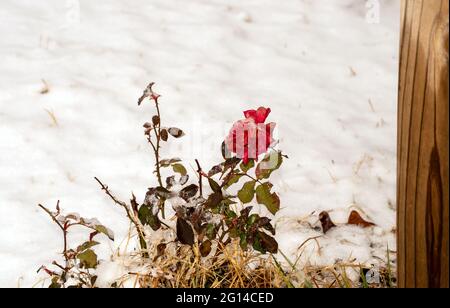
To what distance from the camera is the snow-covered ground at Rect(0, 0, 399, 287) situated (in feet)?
7.95

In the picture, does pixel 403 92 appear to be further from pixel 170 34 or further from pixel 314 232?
pixel 170 34

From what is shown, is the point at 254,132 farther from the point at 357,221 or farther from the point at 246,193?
the point at 357,221

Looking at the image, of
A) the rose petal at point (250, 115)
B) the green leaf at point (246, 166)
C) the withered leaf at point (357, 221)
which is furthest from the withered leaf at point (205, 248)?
the withered leaf at point (357, 221)

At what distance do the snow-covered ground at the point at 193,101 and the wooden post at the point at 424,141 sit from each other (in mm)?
858

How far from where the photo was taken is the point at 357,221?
2.36 meters

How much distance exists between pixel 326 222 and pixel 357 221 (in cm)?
11

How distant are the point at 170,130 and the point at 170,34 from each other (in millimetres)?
1802

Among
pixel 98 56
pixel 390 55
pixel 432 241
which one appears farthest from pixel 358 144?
pixel 432 241

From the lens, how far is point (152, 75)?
10.7 ft

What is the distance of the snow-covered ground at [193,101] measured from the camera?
2.42m

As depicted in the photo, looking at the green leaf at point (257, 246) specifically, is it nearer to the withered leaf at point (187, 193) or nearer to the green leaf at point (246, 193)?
the green leaf at point (246, 193)

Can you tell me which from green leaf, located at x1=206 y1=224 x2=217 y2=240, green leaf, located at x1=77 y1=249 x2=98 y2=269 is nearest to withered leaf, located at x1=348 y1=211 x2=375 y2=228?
green leaf, located at x1=206 y1=224 x2=217 y2=240

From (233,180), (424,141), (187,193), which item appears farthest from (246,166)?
(424,141)

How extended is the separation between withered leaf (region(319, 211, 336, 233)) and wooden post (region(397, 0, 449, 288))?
98 cm
